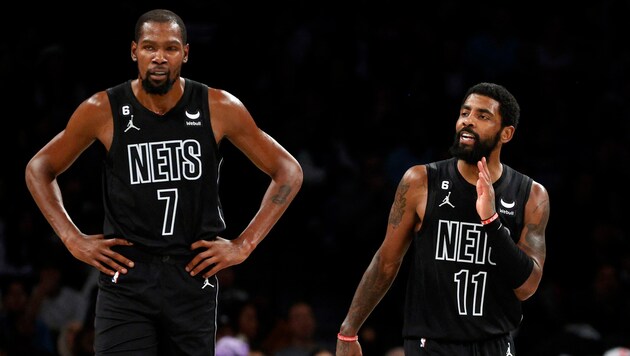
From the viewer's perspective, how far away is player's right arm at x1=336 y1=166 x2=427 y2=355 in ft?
19.2

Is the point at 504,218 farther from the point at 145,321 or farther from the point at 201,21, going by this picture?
the point at 201,21

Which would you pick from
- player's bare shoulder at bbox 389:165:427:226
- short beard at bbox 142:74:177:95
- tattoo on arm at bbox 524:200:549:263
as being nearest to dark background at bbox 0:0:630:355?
tattoo on arm at bbox 524:200:549:263

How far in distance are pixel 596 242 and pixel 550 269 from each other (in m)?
0.49

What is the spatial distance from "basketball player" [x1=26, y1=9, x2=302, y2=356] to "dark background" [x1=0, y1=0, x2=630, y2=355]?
417cm

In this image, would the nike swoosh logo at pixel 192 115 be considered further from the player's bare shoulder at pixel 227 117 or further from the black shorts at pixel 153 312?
the black shorts at pixel 153 312

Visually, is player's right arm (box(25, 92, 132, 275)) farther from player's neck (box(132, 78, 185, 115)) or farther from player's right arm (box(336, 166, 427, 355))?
player's right arm (box(336, 166, 427, 355))

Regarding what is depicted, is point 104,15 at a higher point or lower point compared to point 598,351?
higher

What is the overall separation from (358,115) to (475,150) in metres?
5.42

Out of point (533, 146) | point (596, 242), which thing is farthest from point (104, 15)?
point (596, 242)

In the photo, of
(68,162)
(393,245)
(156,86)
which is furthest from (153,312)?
(393,245)

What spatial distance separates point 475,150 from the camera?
5793 mm

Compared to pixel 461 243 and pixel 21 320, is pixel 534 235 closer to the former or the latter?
pixel 461 243

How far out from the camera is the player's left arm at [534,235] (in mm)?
5664

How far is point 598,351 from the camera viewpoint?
885 cm
